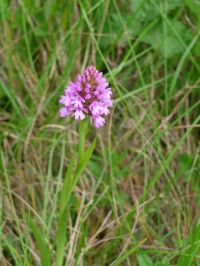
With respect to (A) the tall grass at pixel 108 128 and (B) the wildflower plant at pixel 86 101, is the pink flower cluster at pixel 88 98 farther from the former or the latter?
(A) the tall grass at pixel 108 128

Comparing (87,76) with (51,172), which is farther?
(51,172)

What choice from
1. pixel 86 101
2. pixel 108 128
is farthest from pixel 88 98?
pixel 108 128

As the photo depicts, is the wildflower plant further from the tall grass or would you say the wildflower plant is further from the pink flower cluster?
the tall grass

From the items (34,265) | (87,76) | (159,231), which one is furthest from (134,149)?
(87,76)

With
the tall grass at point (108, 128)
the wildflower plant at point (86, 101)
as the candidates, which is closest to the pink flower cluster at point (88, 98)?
the wildflower plant at point (86, 101)

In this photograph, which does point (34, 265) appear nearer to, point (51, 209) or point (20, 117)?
point (51, 209)

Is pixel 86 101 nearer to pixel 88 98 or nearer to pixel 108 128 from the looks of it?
pixel 88 98
